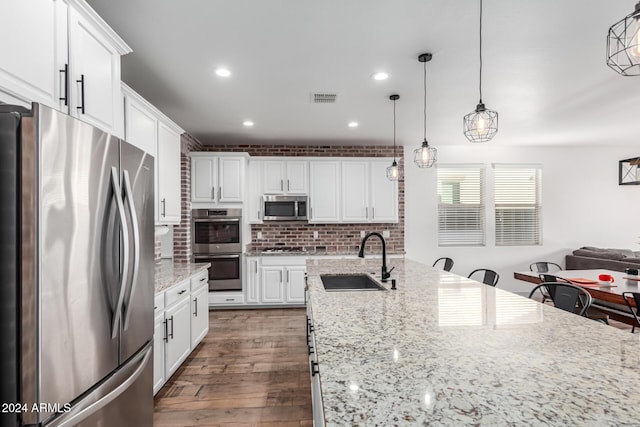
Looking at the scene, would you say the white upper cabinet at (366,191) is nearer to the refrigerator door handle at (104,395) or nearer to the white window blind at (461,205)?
the white window blind at (461,205)

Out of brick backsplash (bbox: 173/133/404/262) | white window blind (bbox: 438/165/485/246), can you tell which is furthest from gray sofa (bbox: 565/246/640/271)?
brick backsplash (bbox: 173/133/404/262)

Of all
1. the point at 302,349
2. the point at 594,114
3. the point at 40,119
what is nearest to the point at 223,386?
the point at 302,349

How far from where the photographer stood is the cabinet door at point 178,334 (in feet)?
8.47

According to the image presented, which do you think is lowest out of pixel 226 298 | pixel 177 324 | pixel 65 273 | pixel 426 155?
pixel 226 298

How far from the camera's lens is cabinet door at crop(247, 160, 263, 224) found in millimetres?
5266

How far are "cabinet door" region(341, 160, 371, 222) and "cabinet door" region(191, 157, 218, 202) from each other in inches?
78.1

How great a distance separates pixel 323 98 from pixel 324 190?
2.04 meters

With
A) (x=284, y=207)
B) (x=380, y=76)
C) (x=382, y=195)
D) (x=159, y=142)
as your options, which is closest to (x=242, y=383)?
(x=159, y=142)

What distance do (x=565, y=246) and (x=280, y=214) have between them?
498 cm

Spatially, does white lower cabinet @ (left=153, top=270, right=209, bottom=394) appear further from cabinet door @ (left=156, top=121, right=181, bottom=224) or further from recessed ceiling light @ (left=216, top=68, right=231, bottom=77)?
Answer: recessed ceiling light @ (left=216, top=68, right=231, bottom=77)

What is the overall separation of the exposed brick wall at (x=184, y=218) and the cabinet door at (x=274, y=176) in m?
1.14

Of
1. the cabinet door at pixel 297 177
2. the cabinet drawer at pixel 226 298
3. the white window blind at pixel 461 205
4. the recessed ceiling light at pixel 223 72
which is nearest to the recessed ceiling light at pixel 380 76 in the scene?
the recessed ceiling light at pixel 223 72

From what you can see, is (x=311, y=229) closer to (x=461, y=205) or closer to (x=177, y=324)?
(x=461, y=205)

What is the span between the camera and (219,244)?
16.1ft
